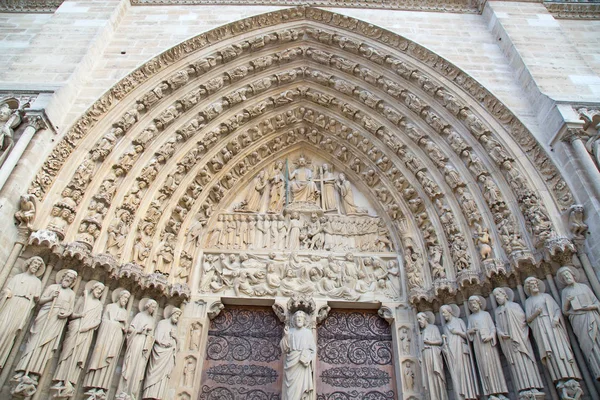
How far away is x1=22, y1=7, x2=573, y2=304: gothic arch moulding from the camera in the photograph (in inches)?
208

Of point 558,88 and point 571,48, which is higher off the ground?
point 571,48

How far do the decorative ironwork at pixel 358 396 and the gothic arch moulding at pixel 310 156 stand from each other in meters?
1.22

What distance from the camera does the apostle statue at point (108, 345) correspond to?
443cm

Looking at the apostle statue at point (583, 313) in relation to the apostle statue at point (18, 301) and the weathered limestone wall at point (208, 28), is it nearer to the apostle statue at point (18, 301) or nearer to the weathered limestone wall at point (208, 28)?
the weathered limestone wall at point (208, 28)

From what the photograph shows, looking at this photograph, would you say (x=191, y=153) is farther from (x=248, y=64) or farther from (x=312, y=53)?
(x=312, y=53)

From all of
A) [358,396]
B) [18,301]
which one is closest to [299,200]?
[358,396]

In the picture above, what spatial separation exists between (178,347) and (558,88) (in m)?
→ 6.14

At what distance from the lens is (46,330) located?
14.3ft

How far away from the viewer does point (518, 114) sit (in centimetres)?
598

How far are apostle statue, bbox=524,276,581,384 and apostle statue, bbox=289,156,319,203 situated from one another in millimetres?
3416

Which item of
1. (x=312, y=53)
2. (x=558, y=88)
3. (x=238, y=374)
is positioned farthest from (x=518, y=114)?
(x=238, y=374)

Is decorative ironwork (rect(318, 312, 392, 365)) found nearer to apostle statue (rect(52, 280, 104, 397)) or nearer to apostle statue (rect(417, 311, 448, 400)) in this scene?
apostle statue (rect(417, 311, 448, 400))

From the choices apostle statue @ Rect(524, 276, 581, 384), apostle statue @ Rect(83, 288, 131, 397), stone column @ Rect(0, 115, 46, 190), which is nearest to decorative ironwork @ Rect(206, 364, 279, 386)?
apostle statue @ Rect(83, 288, 131, 397)

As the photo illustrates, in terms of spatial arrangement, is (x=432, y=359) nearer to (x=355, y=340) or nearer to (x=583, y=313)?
(x=355, y=340)
